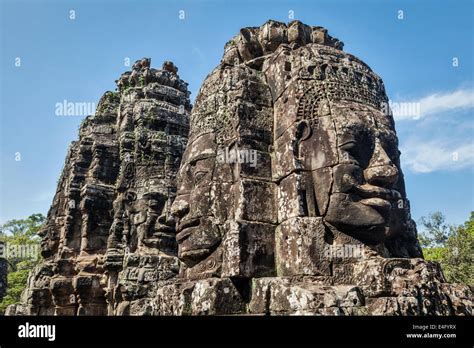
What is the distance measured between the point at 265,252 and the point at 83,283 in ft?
29.1

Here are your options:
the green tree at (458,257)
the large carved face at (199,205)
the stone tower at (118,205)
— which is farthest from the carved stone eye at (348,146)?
the green tree at (458,257)

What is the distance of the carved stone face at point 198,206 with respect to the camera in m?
5.37

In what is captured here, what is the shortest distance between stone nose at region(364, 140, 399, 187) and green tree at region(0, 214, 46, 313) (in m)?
24.4

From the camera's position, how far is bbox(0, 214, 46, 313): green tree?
2862 centimetres

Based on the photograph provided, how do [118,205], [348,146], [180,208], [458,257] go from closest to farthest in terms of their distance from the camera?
A: 1. [348,146]
2. [180,208]
3. [118,205]
4. [458,257]

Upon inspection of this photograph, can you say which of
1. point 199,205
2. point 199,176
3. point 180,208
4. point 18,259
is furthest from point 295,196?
point 18,259

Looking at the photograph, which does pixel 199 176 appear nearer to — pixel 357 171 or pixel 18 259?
pixel 357 171

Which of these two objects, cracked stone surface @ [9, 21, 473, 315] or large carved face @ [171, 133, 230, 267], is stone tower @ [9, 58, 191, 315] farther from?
cracked stone surface @ [9, 21, 473, 315]

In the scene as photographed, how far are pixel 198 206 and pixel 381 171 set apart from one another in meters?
2.28

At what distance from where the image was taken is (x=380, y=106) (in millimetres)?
5902

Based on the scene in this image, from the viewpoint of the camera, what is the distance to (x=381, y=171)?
16.7 feet

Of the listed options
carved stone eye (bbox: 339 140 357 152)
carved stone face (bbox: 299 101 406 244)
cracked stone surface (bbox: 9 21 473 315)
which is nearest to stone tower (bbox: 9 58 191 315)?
cracked stone surface (bbox: 9 21 473 315)

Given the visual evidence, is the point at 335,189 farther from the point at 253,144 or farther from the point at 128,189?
the point at 128,189
